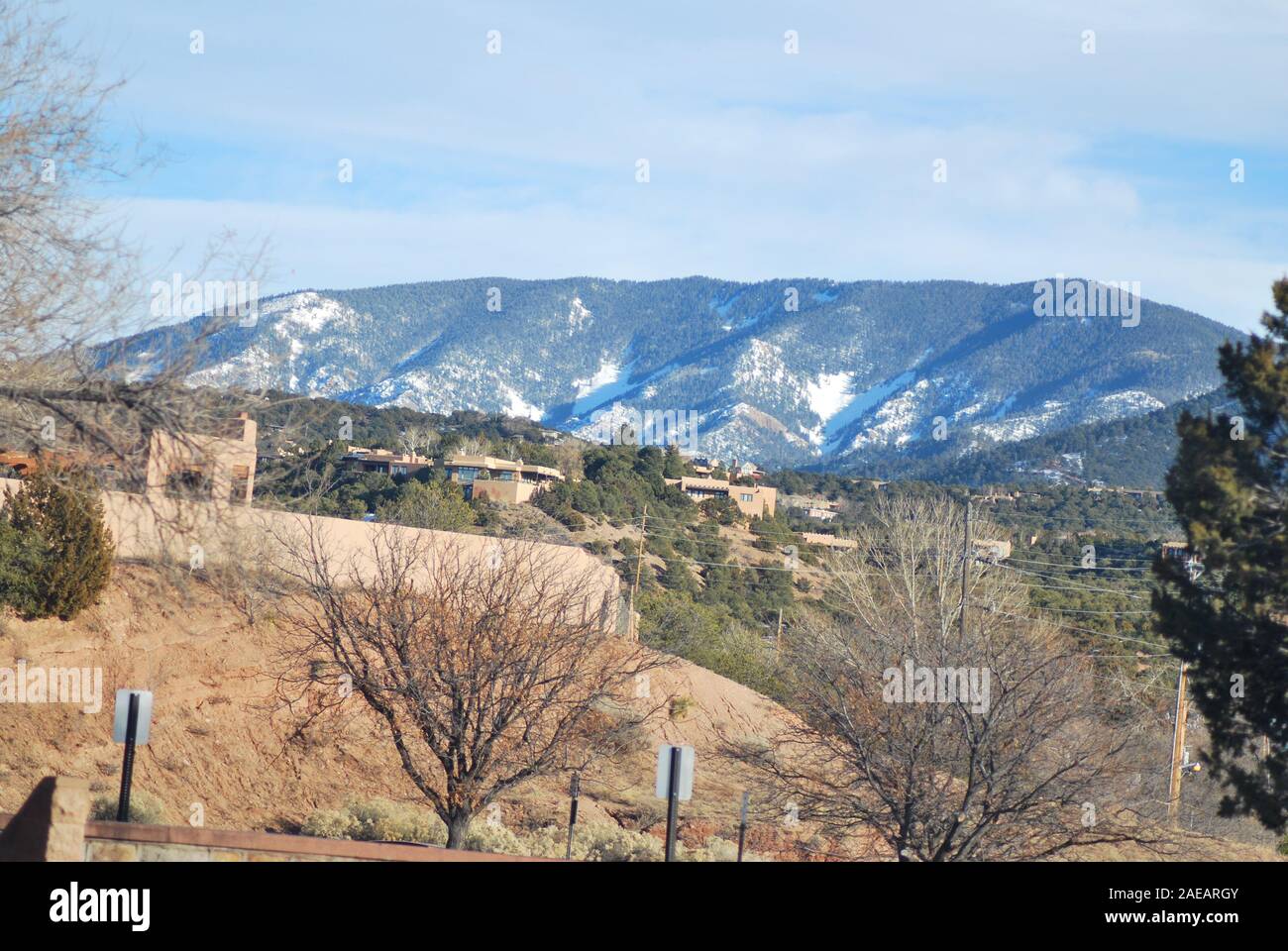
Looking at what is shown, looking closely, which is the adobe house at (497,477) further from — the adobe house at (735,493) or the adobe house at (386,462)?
the adobe house at (735,493)

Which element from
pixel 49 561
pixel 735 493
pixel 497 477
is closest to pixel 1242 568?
pixel 49 561

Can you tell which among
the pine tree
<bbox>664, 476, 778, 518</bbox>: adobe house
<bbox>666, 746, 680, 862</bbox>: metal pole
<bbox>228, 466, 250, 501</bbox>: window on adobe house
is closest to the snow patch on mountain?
<bbox>664, 476, 778, 518</bbox>: adobe house

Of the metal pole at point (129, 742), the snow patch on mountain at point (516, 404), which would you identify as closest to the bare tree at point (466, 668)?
the metal pole at point (129, 742)

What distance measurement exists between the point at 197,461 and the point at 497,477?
51.8 metres

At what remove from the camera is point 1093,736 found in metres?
17.7

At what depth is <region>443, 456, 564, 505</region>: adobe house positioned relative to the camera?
59312mm

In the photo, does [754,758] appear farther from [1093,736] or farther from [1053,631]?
[1053,631]

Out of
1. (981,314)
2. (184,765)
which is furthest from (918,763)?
(981,314)

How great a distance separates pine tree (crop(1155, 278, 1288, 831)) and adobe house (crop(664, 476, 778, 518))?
5845cm

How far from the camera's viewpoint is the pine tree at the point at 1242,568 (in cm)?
1468

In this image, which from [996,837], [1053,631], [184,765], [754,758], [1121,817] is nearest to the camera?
[996,837]

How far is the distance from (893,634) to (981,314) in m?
185

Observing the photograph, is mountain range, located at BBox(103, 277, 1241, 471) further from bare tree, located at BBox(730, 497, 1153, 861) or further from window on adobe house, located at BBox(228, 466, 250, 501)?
window on adobe house, located at BBox(228, 466, 250, 501)

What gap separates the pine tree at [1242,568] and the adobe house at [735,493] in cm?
5845
